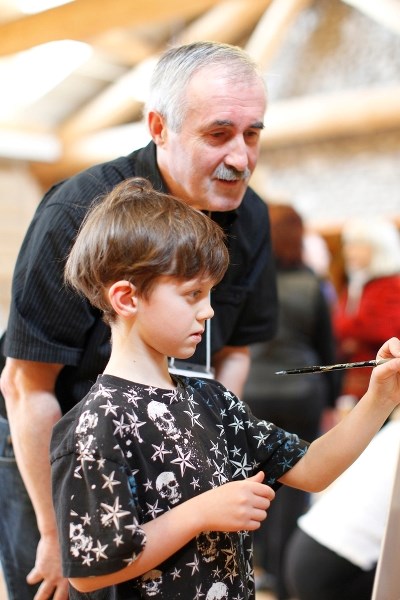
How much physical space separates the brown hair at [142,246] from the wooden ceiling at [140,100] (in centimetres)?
510

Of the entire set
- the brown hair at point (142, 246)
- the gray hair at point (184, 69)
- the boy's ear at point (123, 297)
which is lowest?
the boy's ear at point (123, 297)

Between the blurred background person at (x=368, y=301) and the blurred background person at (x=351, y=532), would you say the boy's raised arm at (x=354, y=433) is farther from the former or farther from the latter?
the blurred background person at (x=368, y=301)

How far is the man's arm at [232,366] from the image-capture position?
1866mm

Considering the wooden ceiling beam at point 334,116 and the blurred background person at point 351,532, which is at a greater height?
the wooden ceiling beam at point 334,116

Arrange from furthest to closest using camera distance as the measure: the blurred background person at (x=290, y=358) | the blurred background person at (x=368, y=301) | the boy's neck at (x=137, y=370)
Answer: the blurred background person at (x=368, y=301), the blurred background person at (x=290, y=358), the boy's neck at (x=137, y=370)

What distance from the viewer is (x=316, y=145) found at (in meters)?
7.57

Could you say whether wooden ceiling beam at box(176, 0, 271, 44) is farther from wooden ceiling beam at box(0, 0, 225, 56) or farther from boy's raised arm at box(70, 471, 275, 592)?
boy's raised arm at box(70, 471, 275, 592)

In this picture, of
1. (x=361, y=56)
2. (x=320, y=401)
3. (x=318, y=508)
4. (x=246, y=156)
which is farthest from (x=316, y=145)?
(x=246, y=156)

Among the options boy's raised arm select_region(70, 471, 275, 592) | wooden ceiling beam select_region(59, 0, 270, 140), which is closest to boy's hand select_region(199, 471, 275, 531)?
boy's raised arm select_region(70, 471, 275, 592)

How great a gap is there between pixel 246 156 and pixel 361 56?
20.6ft

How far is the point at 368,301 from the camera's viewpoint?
389 cm

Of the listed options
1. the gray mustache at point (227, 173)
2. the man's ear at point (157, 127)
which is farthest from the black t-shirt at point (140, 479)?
the man's ear at point (157, 127)

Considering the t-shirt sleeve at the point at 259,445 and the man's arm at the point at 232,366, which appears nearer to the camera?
the t-shirt sleeve at the point at 259,445

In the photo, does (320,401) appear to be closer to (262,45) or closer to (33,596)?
(33,596)
